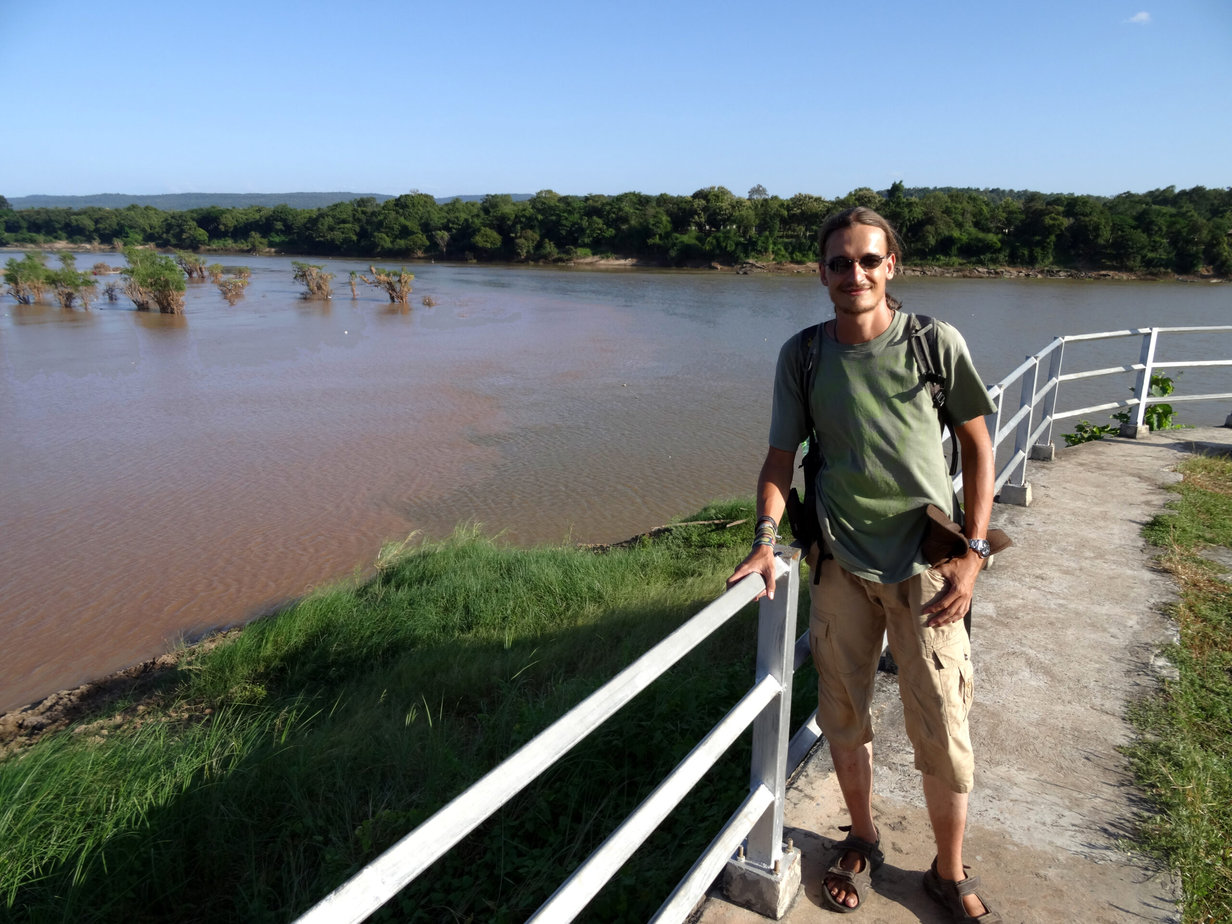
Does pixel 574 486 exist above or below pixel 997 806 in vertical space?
below

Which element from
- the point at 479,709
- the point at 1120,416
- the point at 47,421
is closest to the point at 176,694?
the point at 479,709

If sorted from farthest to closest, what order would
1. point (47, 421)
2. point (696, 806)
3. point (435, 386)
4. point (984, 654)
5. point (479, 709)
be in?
point (435, 386), point (47, 421), point (479, 709), point (984, 654), point (696, 806)

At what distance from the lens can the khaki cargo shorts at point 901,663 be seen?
210 centimetres

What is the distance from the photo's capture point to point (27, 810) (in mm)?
3084

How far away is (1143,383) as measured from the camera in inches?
289

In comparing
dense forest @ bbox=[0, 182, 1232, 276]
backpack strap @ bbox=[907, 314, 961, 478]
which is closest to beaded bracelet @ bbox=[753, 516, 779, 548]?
backpack strap @ bbox=[907, 314, 961, 478]

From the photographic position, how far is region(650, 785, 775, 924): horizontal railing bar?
1.87m

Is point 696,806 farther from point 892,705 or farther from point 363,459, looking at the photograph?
point 363,459

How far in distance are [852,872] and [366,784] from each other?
6.84 ft

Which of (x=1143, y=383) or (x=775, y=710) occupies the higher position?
(x=1143, y=383)

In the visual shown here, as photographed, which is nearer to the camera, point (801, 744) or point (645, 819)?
point (645, 819)

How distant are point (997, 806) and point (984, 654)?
3.63 ft

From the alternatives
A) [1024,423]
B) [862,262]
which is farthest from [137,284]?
[862,262]

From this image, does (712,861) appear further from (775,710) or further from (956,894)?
(956,894)
